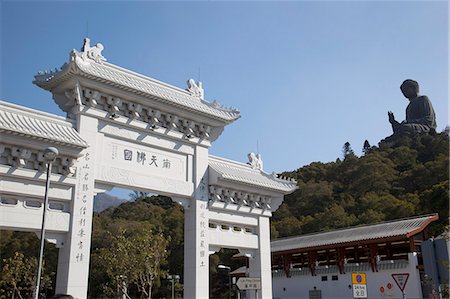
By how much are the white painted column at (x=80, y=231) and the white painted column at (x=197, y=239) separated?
3.47 m

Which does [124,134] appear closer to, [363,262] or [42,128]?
[42,128]

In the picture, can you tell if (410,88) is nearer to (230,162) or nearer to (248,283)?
(230,162)

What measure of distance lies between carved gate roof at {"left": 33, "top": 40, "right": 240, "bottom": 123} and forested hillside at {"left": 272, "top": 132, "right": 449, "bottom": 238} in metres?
21.6

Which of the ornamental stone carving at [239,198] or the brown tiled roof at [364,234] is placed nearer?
the ornamental stone carving at [239,198]

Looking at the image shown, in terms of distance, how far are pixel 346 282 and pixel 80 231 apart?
17.4 meters

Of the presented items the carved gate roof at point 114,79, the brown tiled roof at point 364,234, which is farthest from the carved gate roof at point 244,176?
the brown tiled roof at point 364,234

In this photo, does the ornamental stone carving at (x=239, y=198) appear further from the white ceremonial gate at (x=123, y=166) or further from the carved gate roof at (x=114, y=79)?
the carved gate roof at (x=114, y=79)

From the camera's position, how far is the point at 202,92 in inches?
611

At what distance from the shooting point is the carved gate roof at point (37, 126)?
34.7ft

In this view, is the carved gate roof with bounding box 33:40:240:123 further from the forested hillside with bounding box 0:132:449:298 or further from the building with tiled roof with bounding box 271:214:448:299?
the building with tiled roof with bounding box 271:214:448:299

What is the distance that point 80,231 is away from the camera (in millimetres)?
11445

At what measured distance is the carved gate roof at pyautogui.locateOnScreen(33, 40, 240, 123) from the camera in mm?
11844

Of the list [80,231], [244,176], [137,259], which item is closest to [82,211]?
[80,231]

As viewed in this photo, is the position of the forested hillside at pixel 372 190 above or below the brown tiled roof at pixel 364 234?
above
